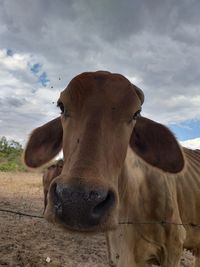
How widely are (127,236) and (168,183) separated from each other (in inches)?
32.3

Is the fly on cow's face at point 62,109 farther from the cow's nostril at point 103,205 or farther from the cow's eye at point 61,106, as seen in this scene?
the cow's nostril at point 103,205

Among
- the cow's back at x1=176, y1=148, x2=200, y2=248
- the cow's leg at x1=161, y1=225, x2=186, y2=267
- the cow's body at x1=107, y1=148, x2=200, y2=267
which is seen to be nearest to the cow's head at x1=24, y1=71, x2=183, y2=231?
the cow's body at x1=107, y1=148, x2=200, y2=267

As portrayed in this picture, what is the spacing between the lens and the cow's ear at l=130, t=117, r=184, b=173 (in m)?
4.20

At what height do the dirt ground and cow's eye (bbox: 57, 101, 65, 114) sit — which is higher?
cow's eye (bbox: 57, 101, 65, 114)

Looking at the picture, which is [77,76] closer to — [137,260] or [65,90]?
[65,90]

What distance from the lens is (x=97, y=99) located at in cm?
326

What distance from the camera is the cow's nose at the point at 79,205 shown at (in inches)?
97.0

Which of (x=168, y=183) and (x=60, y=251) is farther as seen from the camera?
(x=60, y=251)

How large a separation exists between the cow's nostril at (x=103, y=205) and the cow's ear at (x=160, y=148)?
60.9 inches

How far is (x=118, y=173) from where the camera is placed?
10.8 ft

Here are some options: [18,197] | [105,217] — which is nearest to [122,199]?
[105,217]

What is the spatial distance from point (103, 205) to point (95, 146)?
0.47 m

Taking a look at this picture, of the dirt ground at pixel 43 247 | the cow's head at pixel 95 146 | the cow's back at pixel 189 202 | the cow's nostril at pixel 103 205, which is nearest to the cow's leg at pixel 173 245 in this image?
the cow's back at pixel 189 202

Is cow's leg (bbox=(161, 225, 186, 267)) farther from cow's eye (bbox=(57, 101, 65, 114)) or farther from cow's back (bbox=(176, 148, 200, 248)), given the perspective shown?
cow's eye (bbox=(57, 101, 65, 114))
